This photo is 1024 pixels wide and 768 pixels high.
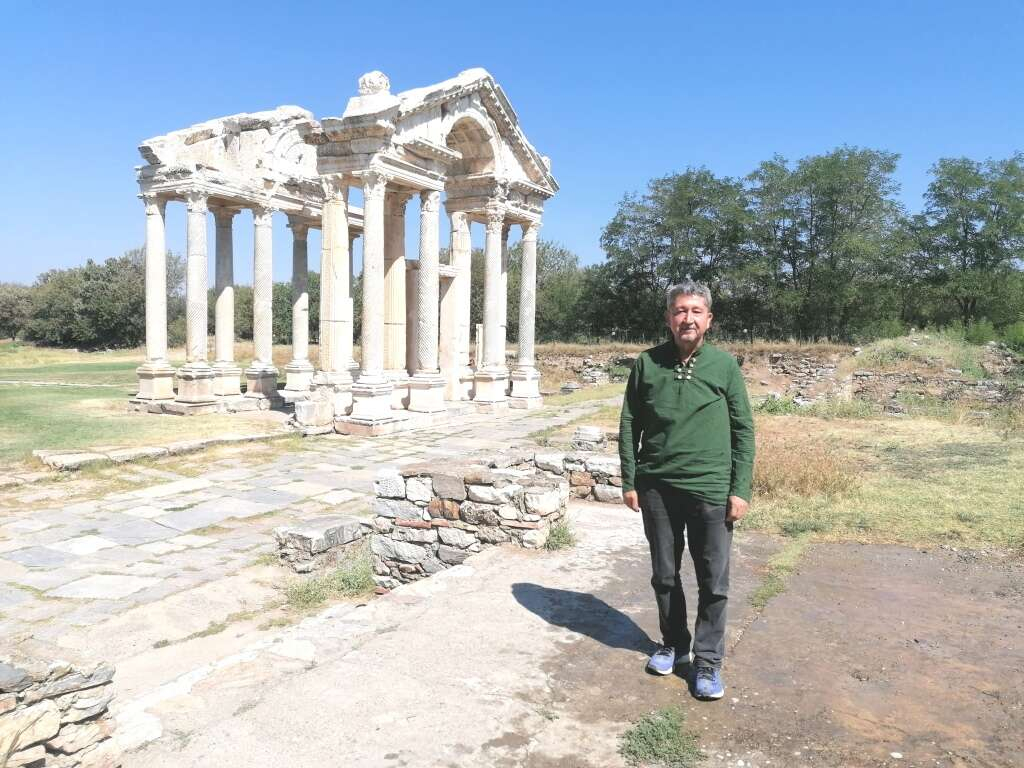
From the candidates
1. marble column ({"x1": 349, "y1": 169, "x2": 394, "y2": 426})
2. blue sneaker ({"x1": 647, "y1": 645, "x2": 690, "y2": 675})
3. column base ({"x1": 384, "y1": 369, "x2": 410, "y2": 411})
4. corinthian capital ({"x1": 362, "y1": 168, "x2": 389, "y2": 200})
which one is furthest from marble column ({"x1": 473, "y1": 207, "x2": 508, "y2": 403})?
blue sneaker ({"x1": 647, "y1": 645, "x2": 690, "y2": 675})

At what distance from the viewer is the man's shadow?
13.9 feet

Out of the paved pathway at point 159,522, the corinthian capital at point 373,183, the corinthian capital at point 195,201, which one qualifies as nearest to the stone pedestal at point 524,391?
the paved pathway at point 159,522

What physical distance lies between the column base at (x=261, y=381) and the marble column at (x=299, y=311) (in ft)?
2.96

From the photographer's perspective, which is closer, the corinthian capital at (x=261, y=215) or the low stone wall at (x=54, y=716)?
the low stone wall at (x=54, y=716)

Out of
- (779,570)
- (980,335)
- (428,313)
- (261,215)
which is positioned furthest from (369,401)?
(980,335)

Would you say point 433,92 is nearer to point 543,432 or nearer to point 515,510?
point 543,432

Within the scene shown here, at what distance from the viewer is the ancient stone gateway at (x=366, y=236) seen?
15.2 meters

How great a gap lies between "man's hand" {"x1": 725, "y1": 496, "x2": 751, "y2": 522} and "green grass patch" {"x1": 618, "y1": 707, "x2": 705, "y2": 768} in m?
1.01

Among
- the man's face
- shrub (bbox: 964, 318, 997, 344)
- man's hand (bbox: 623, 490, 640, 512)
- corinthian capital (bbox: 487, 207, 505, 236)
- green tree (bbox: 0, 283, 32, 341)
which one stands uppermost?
corinthian capital (bbox: 487, 207, 505, 236)

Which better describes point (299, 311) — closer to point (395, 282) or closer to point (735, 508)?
point (395, 282)

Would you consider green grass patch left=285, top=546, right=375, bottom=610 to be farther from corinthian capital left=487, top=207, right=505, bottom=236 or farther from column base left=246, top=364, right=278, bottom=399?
column base left=246, top=364, right=278, bottom=399

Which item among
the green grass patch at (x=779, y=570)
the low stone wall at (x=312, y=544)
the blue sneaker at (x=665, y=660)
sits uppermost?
the blue sneaker at (x=665, y=660)

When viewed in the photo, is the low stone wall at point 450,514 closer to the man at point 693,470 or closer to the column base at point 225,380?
the man at point 693,470

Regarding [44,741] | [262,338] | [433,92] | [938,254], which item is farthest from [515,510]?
[938,254]
